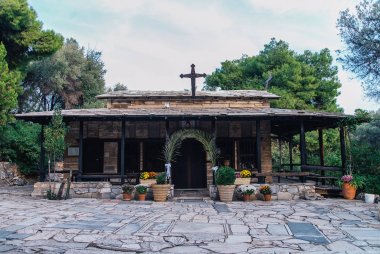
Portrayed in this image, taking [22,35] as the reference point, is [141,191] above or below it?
below

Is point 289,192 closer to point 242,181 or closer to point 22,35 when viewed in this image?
point 242,181

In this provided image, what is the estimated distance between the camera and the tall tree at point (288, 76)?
23156 millimetres

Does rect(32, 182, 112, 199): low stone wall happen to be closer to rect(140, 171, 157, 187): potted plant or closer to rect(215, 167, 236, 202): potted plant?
rect(140, 171, 157, 187): potted plant

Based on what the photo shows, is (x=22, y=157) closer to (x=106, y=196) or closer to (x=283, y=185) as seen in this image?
(x=106, y=196)

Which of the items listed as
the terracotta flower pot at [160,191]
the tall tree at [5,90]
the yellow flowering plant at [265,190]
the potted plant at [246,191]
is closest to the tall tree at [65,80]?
the tall tree at [5,90]

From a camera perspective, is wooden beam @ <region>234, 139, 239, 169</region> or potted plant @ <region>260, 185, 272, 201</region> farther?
wooden beam @ <region>234, 139, 239, 169</region>

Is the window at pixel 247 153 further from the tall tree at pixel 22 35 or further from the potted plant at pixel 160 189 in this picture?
the tall tree at pixel 22 35

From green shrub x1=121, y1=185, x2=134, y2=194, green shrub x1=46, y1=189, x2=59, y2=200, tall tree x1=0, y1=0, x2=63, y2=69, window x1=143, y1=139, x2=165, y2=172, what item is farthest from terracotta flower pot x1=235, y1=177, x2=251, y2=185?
tall tree x1=0, y1=0, x2=63, y2=69

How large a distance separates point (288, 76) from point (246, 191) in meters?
15.8

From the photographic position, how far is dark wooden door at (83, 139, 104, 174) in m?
12.5

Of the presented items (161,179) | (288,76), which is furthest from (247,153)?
(288,76)

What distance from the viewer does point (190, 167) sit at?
12.8 meters

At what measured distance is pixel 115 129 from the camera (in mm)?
12633

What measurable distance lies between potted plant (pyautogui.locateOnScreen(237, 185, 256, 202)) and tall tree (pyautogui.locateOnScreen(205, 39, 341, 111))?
1246cm
